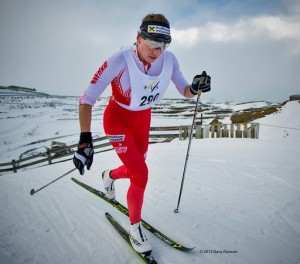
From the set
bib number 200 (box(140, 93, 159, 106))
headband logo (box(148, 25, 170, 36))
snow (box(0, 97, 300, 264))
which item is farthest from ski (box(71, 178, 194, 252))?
headband logo (box(148, 25, 170, 36))

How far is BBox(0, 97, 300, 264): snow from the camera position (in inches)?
93.4

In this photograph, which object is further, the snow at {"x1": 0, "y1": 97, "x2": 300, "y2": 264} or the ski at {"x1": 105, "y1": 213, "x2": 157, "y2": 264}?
the snow at {"x1": 0, "y1": 97, "x2": 300, "y2": 264}

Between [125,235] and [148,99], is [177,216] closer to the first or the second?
[125,235]

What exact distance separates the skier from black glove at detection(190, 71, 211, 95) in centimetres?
45

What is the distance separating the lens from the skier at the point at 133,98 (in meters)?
2.30

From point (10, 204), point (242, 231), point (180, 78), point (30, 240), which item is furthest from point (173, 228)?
point (10, 204)

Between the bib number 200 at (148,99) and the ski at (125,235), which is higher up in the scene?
the bib number 200 at (148,99)

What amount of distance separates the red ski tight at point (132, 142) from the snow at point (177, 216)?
2.10ft

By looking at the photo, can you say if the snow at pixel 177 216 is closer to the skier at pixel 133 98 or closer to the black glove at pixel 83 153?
the skier at pixel 133 98

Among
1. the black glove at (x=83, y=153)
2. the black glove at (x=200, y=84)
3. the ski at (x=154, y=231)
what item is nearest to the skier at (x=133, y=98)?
the black glove at (x=83, y=153)

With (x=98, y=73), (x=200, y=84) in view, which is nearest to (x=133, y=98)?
(x=98, y=73)

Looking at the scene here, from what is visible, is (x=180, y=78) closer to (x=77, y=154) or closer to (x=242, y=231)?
(x=77, y=154)

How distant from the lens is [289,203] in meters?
3.39

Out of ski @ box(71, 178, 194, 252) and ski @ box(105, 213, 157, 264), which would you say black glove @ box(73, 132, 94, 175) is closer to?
ski @ box(105, 213, 157, 264)
